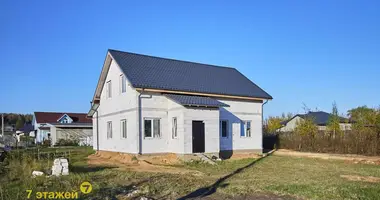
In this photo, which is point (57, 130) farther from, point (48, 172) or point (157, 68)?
point (48, 172)

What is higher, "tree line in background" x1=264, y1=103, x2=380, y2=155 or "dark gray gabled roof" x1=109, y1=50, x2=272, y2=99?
"dark gray gabled roof" x1=109, y1=50, x2=272, y2=99

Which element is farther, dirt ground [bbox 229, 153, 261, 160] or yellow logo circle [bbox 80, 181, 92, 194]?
dirt ground [bbox 229, 153, 261, 160]

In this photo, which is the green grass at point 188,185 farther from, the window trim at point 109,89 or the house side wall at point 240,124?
the window trim at point 109,89

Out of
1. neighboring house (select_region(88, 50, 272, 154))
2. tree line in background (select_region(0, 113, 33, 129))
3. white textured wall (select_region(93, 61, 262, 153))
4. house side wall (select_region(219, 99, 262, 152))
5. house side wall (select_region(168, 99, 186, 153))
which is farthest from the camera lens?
tree line in background (select_region(0, 113, 33, 129))

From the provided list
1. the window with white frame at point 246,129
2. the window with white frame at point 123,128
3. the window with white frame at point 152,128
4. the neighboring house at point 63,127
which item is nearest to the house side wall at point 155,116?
the window with white frame at point 152,128


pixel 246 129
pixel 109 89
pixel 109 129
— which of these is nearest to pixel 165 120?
pixel 109 129

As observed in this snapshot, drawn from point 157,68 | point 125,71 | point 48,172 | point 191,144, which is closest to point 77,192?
point 48,172

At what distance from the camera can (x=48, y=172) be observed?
13250mm

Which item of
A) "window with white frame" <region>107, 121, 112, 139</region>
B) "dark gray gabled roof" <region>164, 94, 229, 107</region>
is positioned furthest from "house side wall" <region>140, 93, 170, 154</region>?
"window with white frame" <region>107, 121, 112, 139</region>

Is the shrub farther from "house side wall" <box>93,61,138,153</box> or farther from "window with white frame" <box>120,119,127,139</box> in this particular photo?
"window with white frame" <box>120,119,127,139</box>

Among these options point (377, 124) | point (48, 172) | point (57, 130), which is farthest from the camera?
point (57, 130)

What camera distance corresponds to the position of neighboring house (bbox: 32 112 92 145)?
153 feet

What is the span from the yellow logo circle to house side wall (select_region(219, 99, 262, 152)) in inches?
536

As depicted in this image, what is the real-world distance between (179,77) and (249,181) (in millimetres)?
12243
